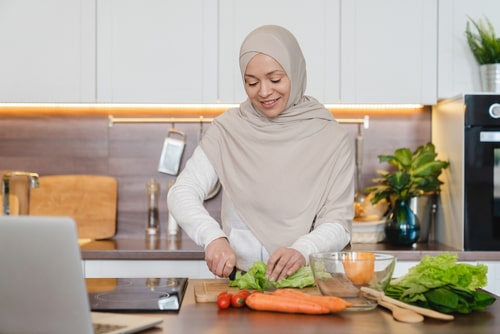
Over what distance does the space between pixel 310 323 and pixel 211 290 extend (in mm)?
365

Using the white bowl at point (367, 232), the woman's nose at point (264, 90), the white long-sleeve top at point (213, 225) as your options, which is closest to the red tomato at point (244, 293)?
the white long-sleeve top at point (213, 225)

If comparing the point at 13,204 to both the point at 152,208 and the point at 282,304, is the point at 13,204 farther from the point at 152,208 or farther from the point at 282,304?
the point at 282,304

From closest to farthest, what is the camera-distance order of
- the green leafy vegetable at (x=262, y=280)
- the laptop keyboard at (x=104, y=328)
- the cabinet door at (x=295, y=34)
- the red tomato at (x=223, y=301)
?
the laptop keyboard at (x=104, y=328), the red tomato at (x=223, y=301), the green leafy vegetable at (x=262, y=280), the cabinet door at (x=295, y=34)

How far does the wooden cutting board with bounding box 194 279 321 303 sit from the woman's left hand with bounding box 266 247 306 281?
6 cm

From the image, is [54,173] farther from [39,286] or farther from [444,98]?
[39,286]

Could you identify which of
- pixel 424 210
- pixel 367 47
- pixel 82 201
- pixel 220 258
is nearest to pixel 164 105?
pixel 82 201

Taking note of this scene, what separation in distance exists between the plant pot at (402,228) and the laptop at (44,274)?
7.08 feet

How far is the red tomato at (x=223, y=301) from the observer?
59.3 inches

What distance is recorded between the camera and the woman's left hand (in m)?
1.72

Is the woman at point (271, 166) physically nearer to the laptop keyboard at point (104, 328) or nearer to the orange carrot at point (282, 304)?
the orange carrot at point (282, 304)

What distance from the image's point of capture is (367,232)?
3.13 metres

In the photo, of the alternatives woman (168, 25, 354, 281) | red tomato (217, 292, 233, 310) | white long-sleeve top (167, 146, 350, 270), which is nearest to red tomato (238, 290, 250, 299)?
red tomato (217, 292, 233, 310)

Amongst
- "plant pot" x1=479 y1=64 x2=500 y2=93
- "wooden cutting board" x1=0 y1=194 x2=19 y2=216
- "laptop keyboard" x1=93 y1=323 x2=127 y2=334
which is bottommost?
"laptop keyboard" x1=93 y1=323 x2=127 y2=334

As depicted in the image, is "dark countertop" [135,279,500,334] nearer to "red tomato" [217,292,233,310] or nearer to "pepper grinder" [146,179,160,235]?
"red tomato" [217,292,233,310]
